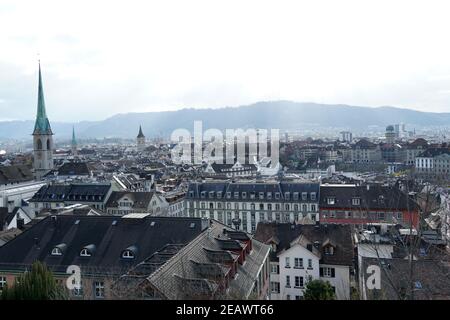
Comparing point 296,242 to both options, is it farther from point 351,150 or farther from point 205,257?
point 351,150

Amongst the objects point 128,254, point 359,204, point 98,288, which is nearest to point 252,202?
point 359,204

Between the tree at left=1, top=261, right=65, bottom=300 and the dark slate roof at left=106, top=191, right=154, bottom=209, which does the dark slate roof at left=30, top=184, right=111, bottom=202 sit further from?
the tree at left=1, top=261, right=65, bottom=300

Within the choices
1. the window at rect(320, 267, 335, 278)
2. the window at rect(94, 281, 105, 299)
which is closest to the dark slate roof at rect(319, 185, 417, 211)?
the window at rect(320, 267, 335, 278)

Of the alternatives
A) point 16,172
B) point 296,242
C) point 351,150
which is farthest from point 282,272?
point 351,150

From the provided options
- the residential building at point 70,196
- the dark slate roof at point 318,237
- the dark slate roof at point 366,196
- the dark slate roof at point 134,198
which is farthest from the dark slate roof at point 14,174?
the dark slate roof at point 318,237

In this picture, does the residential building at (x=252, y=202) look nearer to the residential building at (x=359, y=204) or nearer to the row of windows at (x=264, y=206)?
the row of windows at (x=264, y=206)

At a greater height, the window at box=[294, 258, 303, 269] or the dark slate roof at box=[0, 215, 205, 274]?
the dark slate roof at box=[0, 215, 205, 274]
